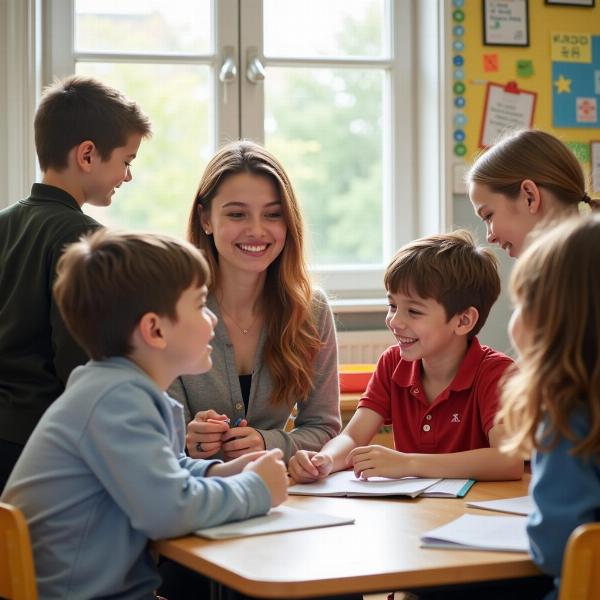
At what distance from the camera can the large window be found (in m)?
3.73

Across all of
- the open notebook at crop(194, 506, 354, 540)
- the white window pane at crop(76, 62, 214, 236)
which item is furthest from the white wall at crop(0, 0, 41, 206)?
the open notebook at crop(194, 506, 354, 540)

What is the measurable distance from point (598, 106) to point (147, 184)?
6.01 ft

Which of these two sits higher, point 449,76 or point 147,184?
point 449,76

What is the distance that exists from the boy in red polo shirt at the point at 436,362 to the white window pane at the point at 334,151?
1.81m

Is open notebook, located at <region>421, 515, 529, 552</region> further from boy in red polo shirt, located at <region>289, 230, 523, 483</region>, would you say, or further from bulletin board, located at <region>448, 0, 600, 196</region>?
bulletin board, located at <region>448, 0, 600, 196</region>

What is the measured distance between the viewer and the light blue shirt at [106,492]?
1.38m

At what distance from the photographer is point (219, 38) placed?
12.2 ft

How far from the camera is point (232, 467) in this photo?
1.67 meters

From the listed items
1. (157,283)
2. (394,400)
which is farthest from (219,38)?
(157,283)

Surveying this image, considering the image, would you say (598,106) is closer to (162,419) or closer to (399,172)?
(399,172)

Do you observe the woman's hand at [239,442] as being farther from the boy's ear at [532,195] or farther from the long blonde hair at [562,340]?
the boy's ear at [532,195]

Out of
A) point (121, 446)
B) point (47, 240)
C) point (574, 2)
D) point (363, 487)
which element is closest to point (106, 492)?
point (121, 446)

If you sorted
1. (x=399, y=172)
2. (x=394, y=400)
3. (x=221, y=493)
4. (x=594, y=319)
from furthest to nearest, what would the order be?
(x=399, y=172), (x=394, y=400), (x=221, y=493), (x=594, y=319)

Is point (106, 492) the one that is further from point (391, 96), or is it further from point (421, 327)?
point (391, 96)
